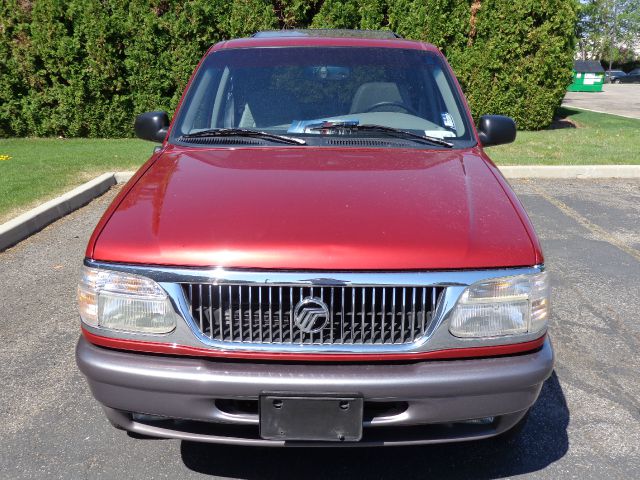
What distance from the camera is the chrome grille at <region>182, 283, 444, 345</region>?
2.34m

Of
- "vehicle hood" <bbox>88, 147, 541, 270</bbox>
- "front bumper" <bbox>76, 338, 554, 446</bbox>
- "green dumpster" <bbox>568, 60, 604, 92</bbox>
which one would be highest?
"vehicle hood" <bbox>88, 147, 541, 270</bbox>

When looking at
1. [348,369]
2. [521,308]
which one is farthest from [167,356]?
[521,308]

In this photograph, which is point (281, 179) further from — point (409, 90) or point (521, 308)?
point (409, 90)

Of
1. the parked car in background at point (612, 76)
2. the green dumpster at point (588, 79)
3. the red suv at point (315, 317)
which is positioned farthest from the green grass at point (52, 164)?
the parked car in background at point (612, 76)

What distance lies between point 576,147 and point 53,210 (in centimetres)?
872

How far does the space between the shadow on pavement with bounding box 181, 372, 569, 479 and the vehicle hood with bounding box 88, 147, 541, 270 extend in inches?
39.8

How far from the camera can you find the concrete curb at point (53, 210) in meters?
6.14

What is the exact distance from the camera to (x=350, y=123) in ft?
11.8

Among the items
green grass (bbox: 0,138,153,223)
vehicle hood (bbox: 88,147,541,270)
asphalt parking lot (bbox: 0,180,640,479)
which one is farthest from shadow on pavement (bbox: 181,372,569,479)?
green grass (bbox: 0,138,153,223)

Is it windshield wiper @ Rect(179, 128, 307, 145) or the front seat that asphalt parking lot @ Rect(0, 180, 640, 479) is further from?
the front seat

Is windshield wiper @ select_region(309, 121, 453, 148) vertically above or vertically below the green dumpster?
above

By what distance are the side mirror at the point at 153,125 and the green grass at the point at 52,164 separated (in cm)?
312

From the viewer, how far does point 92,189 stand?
8.05m

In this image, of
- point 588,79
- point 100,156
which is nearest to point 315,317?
point 100,156
